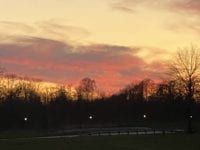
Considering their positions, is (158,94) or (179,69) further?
(158,94)

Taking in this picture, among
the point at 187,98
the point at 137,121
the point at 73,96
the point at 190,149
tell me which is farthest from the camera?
the point at 73,96

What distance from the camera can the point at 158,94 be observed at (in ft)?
573

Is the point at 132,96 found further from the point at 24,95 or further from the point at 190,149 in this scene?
the point at 190,149

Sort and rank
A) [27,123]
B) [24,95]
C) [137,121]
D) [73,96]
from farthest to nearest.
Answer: [73,96] < [24,95] < [137,121] < [27,123]

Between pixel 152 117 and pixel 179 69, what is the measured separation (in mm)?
66870

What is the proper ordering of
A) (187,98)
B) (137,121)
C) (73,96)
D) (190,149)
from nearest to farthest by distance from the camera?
(190,149)
(187,98)
(137,121)
(73,96)

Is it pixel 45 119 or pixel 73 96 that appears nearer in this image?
pixel 45 119

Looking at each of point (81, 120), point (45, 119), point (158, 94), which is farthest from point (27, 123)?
point (158, 94)

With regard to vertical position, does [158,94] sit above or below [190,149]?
above

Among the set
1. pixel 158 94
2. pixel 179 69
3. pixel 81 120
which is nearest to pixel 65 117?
pixel 81 120

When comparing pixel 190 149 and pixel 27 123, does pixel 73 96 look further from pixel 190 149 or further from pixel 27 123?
pixel 190 149

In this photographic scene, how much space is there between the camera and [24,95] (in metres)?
168

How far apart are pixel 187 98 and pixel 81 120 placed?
2968 inches

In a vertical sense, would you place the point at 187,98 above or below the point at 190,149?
above
